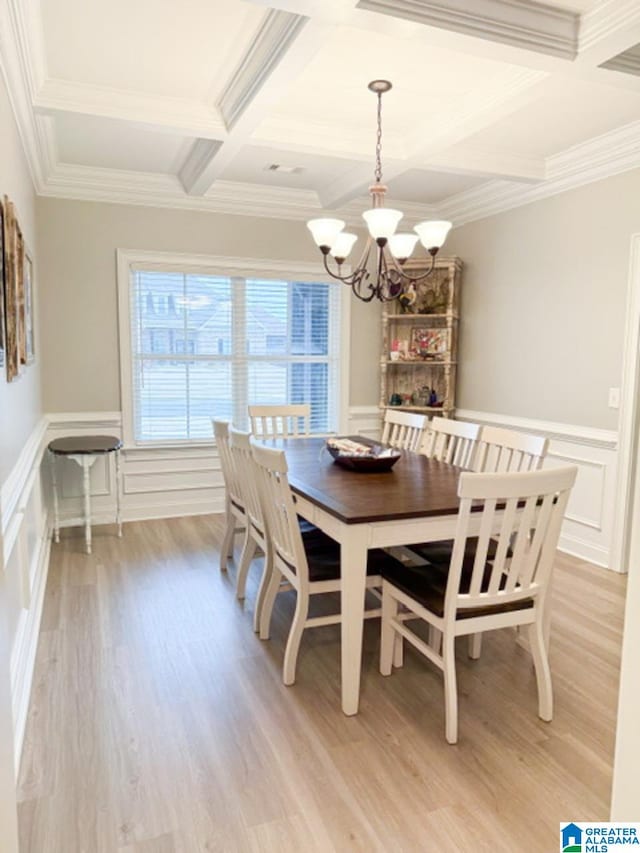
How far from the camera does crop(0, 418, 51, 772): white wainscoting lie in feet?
6.86

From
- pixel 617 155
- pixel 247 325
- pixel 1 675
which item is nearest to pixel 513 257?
pixel 617 155

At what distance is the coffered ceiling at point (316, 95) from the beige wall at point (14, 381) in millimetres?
158

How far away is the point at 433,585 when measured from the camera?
2266 mm

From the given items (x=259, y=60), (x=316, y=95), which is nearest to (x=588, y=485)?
(x=316, y=95)

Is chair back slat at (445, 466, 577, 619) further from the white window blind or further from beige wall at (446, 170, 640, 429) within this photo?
the white window blind

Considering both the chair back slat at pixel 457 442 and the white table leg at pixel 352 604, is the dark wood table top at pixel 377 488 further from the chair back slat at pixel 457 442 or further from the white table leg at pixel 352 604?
the chair back slat at pixel 457 442

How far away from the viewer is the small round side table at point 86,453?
392 centimetres

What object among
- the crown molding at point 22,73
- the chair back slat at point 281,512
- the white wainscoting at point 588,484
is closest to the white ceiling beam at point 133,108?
the crown molding at point 22,73

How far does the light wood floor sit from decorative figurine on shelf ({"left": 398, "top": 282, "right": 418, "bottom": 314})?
2865 mm

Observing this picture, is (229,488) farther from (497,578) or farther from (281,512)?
(497,578)

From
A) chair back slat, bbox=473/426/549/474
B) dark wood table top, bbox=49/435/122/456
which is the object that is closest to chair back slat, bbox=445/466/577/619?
chair back slat, bbox=473/426/549/474

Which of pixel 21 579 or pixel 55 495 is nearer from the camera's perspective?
pixel 21 579

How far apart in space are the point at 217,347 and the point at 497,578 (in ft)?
11.3

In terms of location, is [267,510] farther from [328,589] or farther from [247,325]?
[247,325]
